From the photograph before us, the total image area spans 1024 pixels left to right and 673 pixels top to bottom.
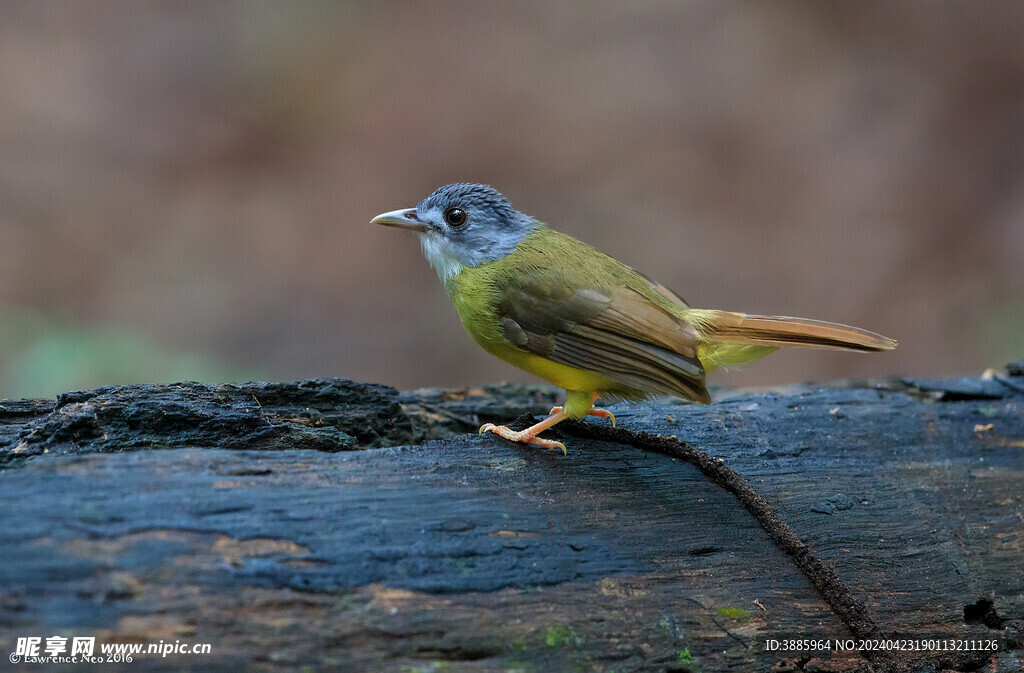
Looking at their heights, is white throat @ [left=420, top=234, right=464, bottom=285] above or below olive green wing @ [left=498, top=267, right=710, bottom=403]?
above

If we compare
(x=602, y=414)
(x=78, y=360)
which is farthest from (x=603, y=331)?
(x=78, y=360)

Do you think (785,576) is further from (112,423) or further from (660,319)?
(112,423)

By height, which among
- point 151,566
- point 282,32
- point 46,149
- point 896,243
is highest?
point 282,32

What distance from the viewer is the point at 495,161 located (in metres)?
8.80

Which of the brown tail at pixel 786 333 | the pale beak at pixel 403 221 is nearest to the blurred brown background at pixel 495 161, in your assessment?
the pale beak at pixel 403 221

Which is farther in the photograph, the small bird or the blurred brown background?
the blurred brown background

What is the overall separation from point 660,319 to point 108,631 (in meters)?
2.28

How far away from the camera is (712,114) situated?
9078mm

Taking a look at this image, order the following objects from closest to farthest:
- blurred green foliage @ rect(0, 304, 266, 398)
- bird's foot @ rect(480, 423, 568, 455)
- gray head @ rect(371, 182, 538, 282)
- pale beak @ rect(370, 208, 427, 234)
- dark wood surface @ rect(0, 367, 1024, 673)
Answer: dark wood surface @ rect(0, 367, 1024, 673) < bird's foot @ rect(480, 423, 568, 455) < gray head @ rect(371, 182, 538, 282) < pale beak @ rect(370, 208, 427, 234) < blurred green foliage @ rect(0, 304, 266, 398)

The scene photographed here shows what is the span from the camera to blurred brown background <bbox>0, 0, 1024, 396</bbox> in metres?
7.88

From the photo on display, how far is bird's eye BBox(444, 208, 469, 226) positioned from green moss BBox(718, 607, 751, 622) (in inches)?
79.0

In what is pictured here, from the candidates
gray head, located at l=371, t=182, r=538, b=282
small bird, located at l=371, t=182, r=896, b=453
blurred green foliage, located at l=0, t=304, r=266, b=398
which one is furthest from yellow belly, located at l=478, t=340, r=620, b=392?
blurred green foliage, located at l=0, t=304, r=266, b=398

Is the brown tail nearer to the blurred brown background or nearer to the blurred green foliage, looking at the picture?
the blurred brown background

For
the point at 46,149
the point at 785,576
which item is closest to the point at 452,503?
the point at 785,576
